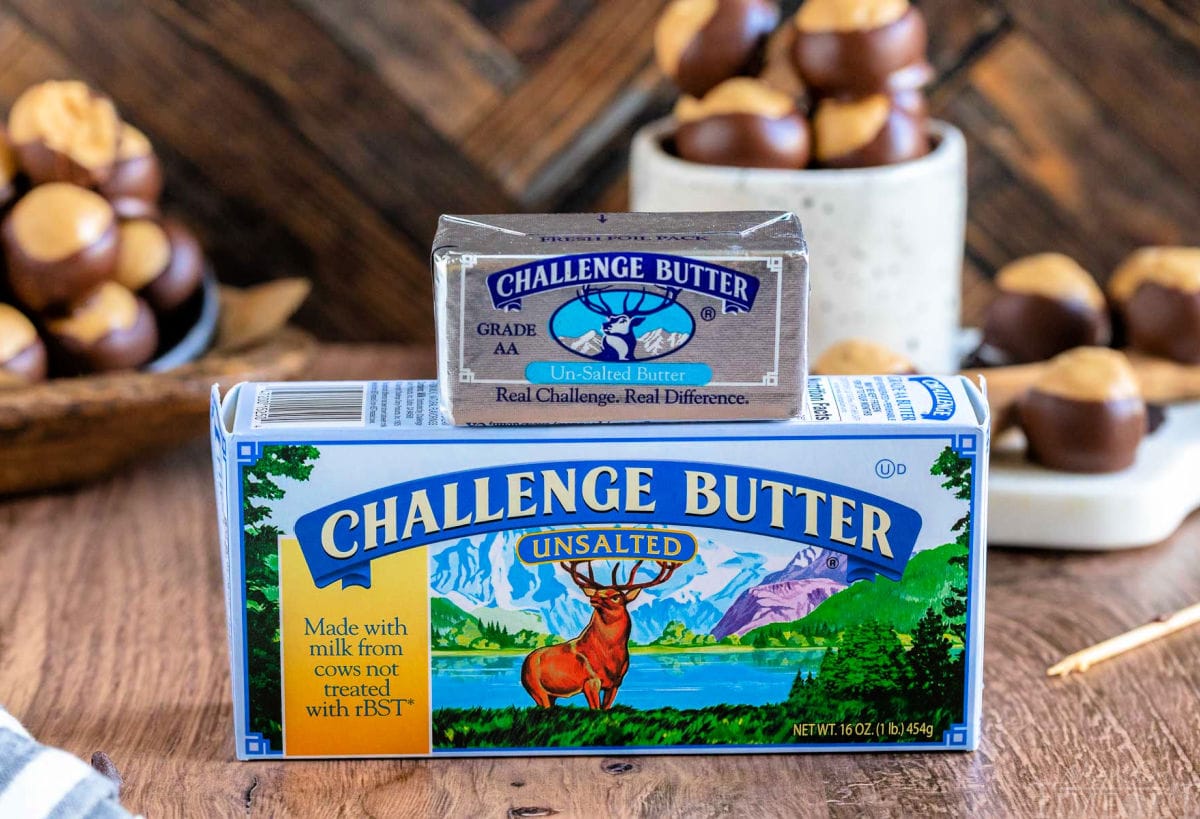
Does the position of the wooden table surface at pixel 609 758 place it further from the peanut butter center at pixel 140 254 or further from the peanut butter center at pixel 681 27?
the peanut butter center at pixel 681 27

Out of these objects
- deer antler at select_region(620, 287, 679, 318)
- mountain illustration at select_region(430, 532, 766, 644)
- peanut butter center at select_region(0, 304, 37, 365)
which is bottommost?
peanut butter center at select_region(0, 304, 37, 365)

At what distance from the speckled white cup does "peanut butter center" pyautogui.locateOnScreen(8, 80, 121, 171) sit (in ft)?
1.24

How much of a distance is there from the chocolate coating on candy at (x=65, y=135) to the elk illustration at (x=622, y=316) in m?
0.50

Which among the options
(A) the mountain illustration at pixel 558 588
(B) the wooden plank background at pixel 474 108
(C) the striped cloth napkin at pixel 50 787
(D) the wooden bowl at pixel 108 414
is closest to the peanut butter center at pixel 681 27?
(B) the wooden plank background at pixel 474 108

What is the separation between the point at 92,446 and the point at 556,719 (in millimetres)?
453

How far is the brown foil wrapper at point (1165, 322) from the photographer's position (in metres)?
0.96

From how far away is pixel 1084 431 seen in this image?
86cm

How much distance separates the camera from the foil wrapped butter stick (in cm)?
60

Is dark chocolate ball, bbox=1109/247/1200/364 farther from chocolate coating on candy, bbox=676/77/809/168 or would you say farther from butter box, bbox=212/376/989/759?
butter box, bbox=212/376/989/759

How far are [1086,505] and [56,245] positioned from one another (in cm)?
68

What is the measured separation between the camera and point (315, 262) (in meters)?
1.24

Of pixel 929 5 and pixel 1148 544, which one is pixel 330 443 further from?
pixel 929 5

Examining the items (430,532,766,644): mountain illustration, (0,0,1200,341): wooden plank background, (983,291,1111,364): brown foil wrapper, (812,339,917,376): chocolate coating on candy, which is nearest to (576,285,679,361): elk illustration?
(430,532,766,644): mountain illustration

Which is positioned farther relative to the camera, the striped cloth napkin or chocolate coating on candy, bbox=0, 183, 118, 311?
chocolate coating on candy, bbox=0, 183, 118, 311
